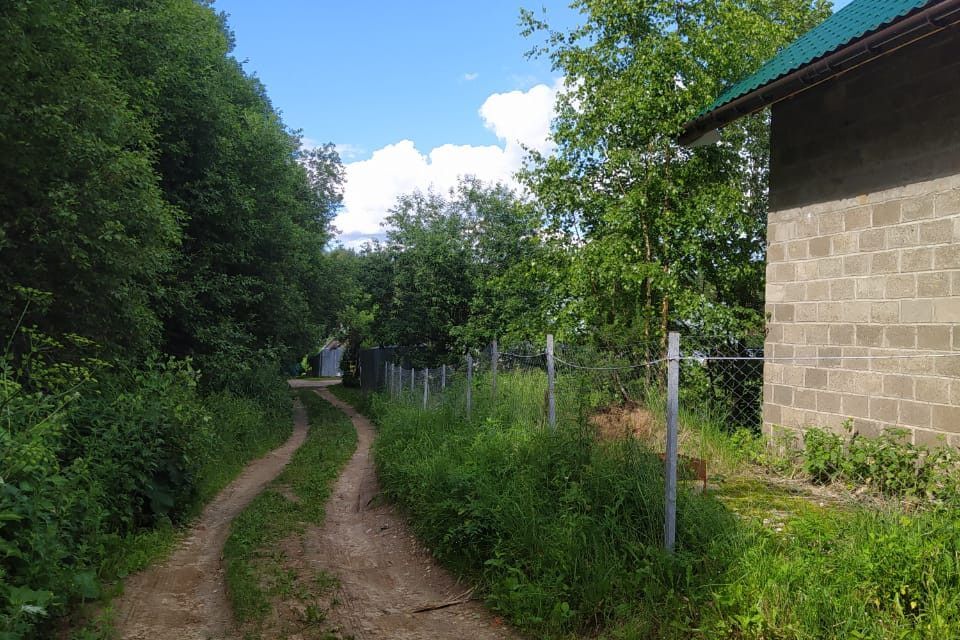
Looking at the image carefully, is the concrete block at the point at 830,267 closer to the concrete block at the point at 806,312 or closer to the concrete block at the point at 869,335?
the concrete block at the point at 806,312

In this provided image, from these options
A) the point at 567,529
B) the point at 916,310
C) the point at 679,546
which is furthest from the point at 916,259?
the point at 567,529

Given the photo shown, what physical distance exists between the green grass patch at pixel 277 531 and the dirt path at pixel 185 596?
139 mm

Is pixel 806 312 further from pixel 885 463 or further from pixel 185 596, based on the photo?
pixel 185 596

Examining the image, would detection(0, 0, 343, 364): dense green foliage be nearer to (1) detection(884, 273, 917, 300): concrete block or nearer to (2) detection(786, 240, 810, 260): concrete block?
(2) detection(786, 240, 810, 260): concrete block

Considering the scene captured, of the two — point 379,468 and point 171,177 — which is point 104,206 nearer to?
point 379,468

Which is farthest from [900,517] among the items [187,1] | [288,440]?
[187,1]

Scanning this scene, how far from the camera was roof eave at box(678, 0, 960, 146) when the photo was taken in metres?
5.39

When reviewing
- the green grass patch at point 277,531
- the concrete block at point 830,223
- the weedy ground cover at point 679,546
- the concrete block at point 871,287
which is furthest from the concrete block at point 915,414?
the green grass patch at point 277,531

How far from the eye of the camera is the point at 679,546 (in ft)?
14.5

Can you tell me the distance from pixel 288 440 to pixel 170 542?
955 centimetres

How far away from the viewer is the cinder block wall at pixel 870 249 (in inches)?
231

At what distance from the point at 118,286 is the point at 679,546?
8.29m

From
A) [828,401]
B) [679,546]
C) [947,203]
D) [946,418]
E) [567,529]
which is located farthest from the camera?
[828,401]

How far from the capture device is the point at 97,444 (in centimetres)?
646
